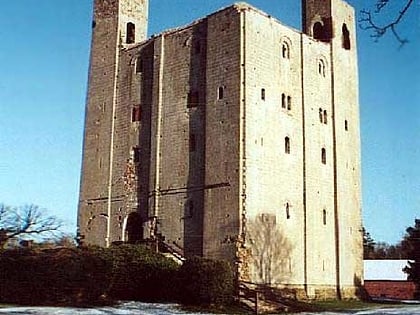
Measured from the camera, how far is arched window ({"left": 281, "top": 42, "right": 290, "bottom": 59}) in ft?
126

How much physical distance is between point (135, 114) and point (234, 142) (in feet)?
28.7

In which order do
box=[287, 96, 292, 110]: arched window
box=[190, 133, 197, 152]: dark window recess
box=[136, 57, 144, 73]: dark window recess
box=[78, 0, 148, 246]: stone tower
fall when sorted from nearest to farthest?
box=[190, 133, 197, 152]: dark window recess → box=[287, 96, 292, 110]: arched window → box=[78, 0, 148, 246]: stone tower → box=[136, 57, 144, 73]: dark window recess

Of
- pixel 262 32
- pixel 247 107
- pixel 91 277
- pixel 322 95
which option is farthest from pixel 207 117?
pixel 91 277

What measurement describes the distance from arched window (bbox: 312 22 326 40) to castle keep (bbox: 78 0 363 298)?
0.16 metres

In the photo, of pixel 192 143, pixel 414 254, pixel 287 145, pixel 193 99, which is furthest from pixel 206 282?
pixel 414 254

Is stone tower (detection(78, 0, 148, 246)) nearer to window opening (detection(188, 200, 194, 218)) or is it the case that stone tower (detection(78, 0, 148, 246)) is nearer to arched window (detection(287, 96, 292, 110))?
window opening (detection(188, 200, 194, 218))

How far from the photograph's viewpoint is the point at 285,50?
126 feet

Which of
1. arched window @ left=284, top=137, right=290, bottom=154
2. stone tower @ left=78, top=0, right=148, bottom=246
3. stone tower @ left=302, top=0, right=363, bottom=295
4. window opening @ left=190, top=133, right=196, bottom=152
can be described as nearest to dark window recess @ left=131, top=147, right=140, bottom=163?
stone tower @ left=78, top=0, right=148, bottom=246

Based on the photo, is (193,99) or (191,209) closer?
(191,209)

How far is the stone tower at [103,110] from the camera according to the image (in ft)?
132

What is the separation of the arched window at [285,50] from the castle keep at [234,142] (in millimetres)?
95

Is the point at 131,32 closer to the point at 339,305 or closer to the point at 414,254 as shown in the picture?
the point at 339,305

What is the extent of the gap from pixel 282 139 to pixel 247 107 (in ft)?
10.7

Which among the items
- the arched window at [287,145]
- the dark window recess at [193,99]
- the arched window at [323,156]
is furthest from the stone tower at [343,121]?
the dark window recess at [193,99]
